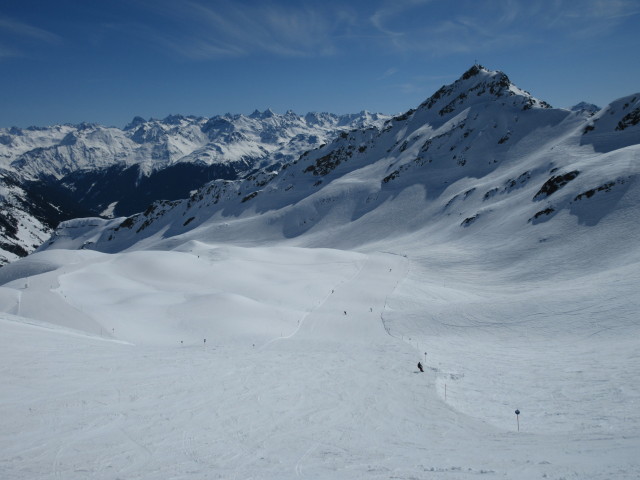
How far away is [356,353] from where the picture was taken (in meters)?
28.3

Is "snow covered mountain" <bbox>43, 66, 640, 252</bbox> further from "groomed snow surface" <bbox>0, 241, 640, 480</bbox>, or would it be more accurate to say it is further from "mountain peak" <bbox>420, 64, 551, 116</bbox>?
"groomed snow surface" <bbox>0, 241, 640, 480</bbox>

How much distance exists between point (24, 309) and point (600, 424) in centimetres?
4235

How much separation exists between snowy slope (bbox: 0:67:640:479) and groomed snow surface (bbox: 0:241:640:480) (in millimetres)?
128

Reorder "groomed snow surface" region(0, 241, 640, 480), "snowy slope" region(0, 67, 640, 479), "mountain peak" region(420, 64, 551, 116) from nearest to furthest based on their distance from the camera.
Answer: "groomed snow surface" region(0, 241, 640, 480) → "snowy slope" region(0, 67, 640, 479) → "mountain peak" region(420, 64, 551, 116)

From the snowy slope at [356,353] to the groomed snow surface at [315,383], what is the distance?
0.42 ft

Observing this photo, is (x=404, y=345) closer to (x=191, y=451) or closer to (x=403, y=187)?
(x=191, y=451)

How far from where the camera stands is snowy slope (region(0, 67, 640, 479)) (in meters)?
12.9

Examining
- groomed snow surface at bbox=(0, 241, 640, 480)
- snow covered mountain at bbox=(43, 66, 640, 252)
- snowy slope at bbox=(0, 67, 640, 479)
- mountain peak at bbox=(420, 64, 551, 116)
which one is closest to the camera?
groomed snow surface at bbox=(0, 241, 640, 480)

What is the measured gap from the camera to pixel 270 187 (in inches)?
7087

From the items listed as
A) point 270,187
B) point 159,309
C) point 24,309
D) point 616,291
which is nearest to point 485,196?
point 616,291

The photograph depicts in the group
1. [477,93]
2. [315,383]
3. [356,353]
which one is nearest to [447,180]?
[477,93]

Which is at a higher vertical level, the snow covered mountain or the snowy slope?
the snow covered mountain

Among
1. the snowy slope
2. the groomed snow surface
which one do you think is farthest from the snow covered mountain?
the groomed snow surface

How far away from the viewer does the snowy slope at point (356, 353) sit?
12852 mm
